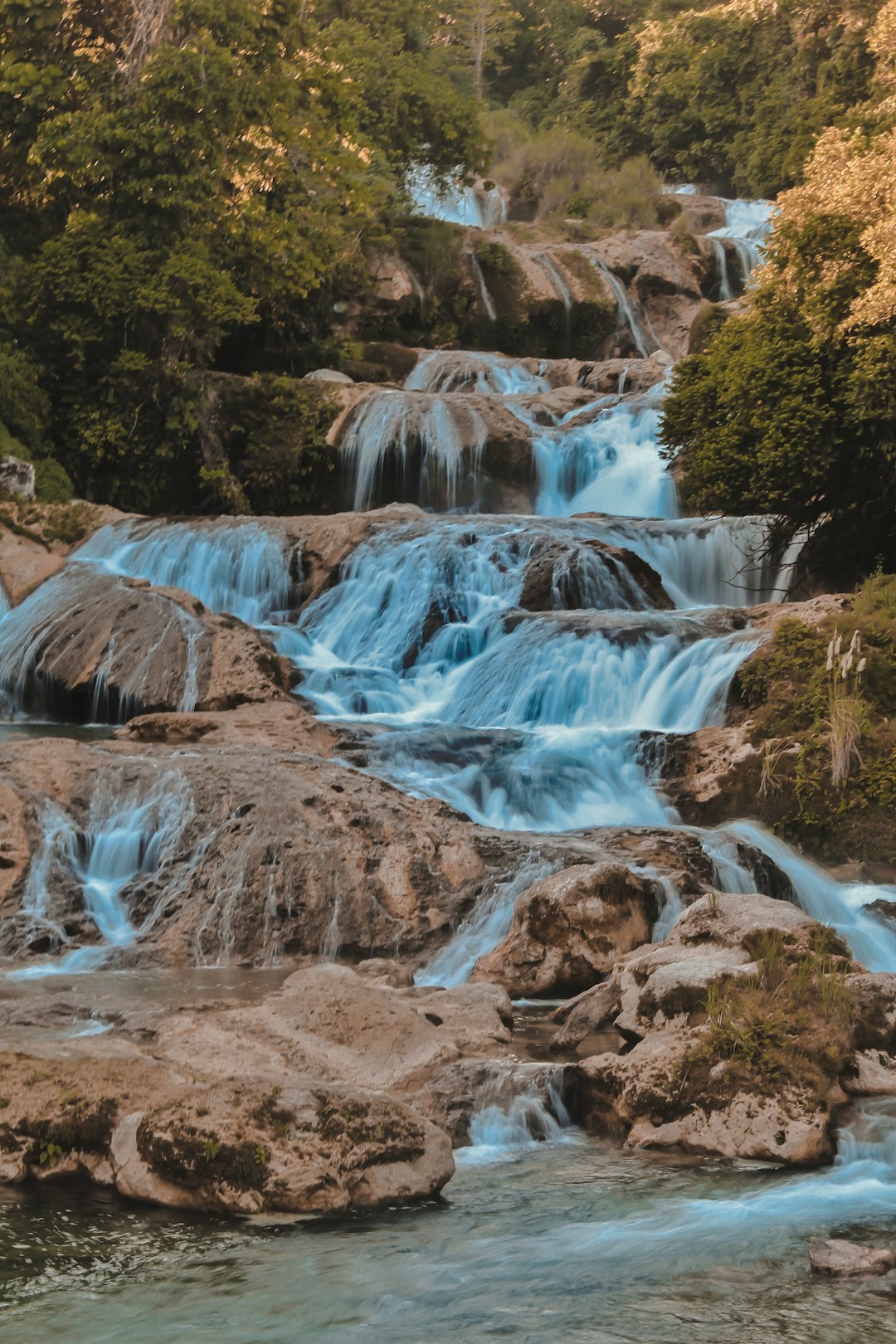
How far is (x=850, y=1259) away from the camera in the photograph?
5.29 m

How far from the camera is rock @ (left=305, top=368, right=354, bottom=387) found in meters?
24.7

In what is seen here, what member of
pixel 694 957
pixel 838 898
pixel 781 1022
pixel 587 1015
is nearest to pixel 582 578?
pixel 838 898

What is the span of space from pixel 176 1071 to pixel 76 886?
13.9 feet

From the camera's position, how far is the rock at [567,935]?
9453mm

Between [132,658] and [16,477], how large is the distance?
6.69 m

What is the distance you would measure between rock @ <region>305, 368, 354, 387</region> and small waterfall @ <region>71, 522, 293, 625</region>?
5.53m

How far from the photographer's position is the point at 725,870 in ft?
37.3

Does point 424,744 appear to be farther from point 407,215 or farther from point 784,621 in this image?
point 407,215

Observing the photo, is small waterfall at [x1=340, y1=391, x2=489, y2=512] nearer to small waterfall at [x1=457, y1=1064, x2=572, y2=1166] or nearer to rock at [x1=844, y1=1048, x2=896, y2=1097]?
rock at [x1=844, y1=1048, x2=896, y2=1097]

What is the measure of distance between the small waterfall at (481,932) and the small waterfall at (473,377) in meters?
17.2

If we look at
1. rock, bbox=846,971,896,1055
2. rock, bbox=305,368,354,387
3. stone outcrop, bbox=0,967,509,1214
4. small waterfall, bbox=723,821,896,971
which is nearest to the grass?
rock, bbox=846,971,896,1055

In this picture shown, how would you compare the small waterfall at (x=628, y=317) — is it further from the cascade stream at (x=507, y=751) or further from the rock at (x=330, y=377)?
the rock at (x=330, y=377)

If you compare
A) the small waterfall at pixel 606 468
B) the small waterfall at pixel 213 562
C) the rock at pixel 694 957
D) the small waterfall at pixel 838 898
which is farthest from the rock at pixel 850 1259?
the small waterfall at pixel 606 468

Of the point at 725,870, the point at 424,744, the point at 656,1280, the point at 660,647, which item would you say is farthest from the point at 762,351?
the point at 656,1280
